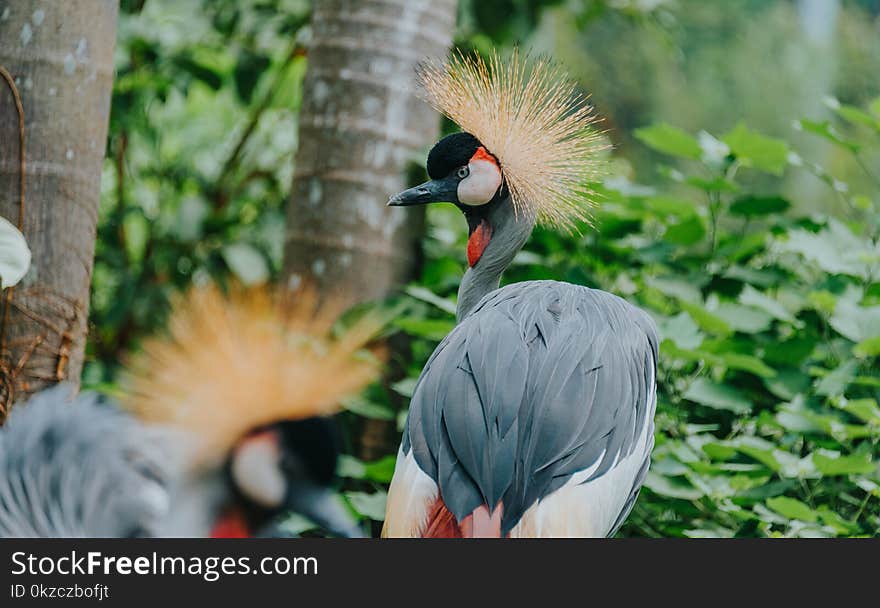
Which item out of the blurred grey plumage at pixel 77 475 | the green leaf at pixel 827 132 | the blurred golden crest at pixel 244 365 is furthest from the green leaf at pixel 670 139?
the blurred grey plumage at pixel 77 475

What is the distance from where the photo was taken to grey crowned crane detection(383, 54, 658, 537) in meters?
1.68

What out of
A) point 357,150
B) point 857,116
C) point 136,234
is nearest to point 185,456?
point 357,150

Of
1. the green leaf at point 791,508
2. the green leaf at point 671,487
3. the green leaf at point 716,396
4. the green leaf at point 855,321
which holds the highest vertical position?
the green leaf at point 855,321

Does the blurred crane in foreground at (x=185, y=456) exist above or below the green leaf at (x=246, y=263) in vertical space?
below

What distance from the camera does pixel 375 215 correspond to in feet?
9.12

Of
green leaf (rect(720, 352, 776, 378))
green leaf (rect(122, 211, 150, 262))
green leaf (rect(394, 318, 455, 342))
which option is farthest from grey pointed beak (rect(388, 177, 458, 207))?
green leaf (rect(122, 211, 150, 262))

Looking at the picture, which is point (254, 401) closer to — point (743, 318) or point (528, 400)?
point (528, 400)

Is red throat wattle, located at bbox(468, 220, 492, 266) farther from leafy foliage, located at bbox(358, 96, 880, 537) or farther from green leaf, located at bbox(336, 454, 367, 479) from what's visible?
green leaf, located at bbox(336, 454, 367, 479)

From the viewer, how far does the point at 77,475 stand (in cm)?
180

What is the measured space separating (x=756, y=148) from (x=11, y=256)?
1.79 metres

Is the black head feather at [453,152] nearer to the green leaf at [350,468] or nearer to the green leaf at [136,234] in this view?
the green leaf at [350,468]

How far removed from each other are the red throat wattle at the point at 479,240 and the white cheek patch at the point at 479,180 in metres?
0.09

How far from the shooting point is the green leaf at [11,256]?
180 cm

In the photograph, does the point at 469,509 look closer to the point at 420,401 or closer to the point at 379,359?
the point at 420,401
